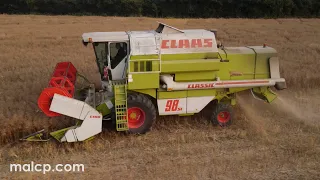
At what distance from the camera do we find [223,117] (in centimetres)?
858

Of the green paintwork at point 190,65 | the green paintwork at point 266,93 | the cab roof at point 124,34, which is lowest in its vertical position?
the green paintwork at point 266,93

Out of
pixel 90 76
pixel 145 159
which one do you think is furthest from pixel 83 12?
pixel 145 159

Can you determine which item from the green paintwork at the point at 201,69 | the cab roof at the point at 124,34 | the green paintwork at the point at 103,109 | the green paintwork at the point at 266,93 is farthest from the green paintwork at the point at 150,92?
the green paintwork at the point at 266,93

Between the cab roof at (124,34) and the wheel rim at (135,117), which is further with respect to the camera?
the wheel rim at (135,117)

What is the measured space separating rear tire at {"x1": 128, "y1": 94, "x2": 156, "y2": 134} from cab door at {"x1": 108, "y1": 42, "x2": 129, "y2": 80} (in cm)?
59

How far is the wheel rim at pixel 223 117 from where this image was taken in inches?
336

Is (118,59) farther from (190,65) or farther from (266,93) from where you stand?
(266,93)

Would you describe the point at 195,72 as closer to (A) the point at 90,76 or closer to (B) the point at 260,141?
(B) the point at 260,141

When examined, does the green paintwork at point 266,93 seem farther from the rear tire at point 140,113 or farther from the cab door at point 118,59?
the cab door at point 118,59

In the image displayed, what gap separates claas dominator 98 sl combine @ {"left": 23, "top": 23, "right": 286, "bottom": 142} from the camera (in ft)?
24.7

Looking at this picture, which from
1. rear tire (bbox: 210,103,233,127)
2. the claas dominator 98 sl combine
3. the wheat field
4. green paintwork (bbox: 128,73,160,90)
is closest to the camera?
the wheat field

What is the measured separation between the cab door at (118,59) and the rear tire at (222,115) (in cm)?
213

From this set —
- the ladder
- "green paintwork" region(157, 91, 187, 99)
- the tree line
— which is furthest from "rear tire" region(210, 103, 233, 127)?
the tree line

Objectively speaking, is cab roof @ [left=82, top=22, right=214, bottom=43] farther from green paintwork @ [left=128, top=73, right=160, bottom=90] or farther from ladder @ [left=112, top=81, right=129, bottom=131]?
ladder @ [left=112, top=81, right=129, bottom=131]
